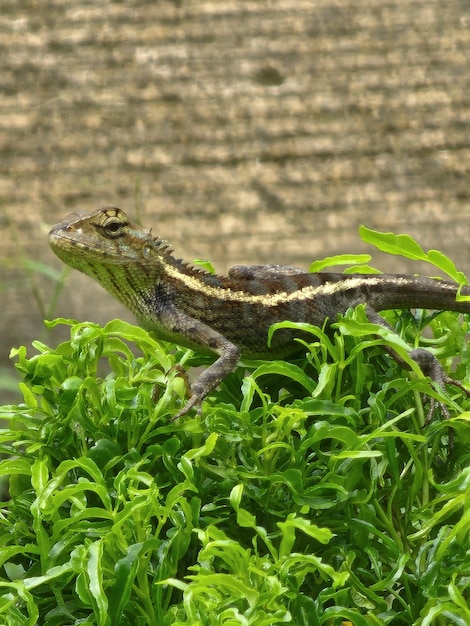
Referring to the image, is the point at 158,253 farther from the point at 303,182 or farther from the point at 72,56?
the point at 72,56

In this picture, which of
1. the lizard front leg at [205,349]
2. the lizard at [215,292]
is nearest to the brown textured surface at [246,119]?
the lizard at [215,292]

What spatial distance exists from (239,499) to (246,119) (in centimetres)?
163

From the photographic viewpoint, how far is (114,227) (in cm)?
193

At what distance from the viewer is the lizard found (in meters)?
1.79

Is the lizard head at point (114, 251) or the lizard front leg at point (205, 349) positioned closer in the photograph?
the lizard front leg at point (205, 349)

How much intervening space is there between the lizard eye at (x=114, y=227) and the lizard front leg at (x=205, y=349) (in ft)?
0.66

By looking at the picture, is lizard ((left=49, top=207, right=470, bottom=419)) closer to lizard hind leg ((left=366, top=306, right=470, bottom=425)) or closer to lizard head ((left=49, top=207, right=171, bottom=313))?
lizard head ((left=49, top=207, right=171, bottom=313))

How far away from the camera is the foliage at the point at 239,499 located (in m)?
1.13

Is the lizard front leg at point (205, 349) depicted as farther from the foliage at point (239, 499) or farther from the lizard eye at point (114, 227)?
the lizard eye at point (114, 227)

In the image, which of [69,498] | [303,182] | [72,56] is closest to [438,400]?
[69,498]

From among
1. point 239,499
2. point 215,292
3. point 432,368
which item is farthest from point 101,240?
point 239,499

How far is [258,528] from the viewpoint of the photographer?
1.16 metres

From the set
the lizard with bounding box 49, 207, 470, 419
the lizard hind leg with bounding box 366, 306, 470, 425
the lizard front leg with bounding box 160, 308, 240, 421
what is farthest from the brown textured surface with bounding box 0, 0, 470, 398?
the lizard hind leg with bounding box 366, 306, 470, 425

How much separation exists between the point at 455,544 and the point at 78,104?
6.02 feet
